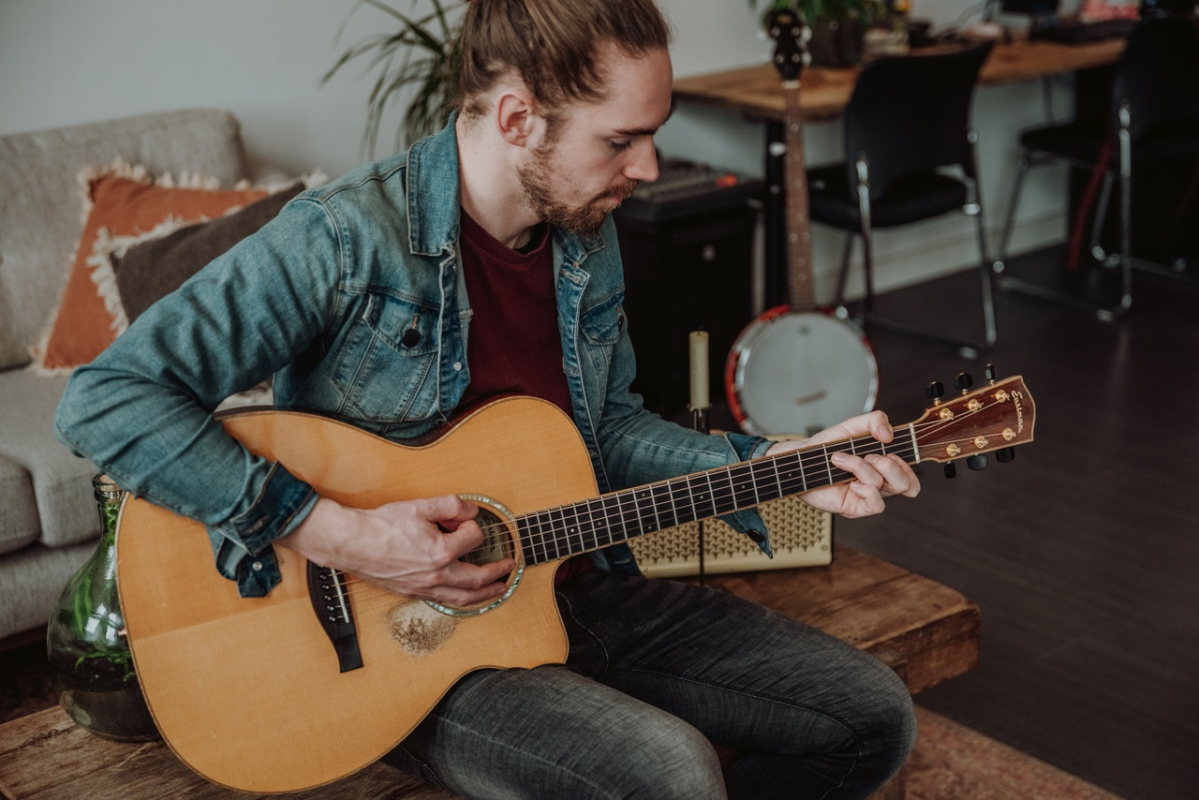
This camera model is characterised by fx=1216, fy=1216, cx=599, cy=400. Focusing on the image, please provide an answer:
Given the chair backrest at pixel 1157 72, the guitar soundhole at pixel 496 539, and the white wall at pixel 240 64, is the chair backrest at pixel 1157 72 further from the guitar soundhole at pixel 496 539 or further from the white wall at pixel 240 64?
the guitar soundhole at pixel 496 539

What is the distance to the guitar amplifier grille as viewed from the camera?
1882 mm

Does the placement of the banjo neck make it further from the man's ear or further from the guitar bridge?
the guitar bridge

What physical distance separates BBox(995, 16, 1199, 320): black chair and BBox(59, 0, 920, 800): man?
307 cm

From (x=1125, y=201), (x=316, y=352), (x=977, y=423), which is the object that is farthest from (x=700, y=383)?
(x=1125, y=201)

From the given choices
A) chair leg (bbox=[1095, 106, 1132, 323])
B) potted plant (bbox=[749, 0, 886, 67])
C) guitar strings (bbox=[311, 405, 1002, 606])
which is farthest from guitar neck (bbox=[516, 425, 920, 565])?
chair leg (bbox=[1095, 106, 1132, 323])

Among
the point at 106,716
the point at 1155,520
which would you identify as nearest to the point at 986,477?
the point at 1155,520

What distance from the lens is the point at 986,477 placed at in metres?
3.08

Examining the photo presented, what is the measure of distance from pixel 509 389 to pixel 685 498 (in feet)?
0.81

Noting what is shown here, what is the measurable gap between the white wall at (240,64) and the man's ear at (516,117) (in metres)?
1.93

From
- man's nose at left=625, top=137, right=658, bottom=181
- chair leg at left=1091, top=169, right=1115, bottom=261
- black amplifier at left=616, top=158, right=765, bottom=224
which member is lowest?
chair leg at left=1091, top=169, right=1115, bottom=261

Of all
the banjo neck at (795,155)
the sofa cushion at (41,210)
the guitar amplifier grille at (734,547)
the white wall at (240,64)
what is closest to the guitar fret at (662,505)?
the guitar amplifier grille at (734,547)

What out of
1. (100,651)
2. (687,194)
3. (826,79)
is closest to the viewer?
(100,651)

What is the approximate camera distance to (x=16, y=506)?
212cm

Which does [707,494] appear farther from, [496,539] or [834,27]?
[834,27]
